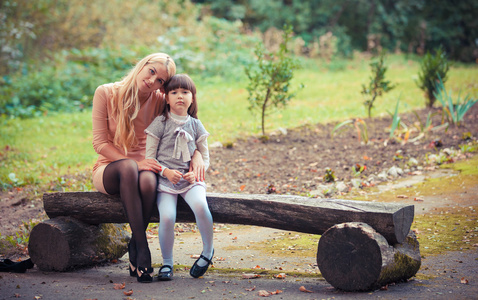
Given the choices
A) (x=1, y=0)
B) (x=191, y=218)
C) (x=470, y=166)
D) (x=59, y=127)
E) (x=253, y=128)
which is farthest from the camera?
(x=1, y=0)

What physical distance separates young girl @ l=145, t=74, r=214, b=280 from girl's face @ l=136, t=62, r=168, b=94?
3.2 inches

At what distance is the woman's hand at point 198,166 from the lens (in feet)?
11.5

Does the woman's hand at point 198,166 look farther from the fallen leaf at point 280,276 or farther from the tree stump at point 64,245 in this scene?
the tree stump at point 64,245

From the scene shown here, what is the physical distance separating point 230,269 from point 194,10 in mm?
16063

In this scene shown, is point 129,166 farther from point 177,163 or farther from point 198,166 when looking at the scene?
point 198,166

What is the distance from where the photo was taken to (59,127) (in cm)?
940

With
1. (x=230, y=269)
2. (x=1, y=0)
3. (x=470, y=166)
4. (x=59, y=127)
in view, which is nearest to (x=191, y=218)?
(x=230, y=269)

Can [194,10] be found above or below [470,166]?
above

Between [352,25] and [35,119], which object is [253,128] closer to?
[35,119]

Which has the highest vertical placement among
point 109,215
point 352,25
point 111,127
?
point 352,25

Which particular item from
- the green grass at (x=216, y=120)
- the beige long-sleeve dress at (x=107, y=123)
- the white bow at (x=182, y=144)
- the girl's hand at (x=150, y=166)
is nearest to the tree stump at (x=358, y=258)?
the white bow at (x=182, y=144)

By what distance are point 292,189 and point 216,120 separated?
3.71 meters

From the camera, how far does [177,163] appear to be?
3512 millimetres

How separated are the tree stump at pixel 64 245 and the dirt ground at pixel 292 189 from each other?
95 mm
